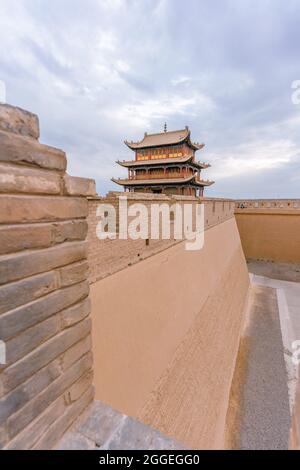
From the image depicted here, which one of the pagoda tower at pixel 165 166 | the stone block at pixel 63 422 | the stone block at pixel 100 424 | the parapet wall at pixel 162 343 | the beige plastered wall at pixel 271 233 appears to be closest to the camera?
the stone block at pixel 63 422

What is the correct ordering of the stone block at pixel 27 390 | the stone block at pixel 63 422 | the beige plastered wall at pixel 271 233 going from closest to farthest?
the stone block at pixel 27 390 < the stone block at pixel 63 422 < the beige plastered wall at pixel 271 233

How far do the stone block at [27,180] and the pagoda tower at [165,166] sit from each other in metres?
14.0

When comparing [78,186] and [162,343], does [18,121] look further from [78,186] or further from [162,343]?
[162,343]

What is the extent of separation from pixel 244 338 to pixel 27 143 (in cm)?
979

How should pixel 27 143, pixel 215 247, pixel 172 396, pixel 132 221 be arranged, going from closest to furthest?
1. pixel 27 143
2. pixel 172 396
3. pixel 132 221
4. pixel 215 247

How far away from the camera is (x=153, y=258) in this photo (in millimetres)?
5285

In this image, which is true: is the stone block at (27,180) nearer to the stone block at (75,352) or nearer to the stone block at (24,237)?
the stone block at (24,237)

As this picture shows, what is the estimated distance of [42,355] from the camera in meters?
1.15

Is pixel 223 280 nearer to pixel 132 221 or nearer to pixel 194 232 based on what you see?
pixel 194 232

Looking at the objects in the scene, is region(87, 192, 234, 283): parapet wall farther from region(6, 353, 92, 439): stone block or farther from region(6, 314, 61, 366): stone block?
region(6, 314, 61, 366): stone block

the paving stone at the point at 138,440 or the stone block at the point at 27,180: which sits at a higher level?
the stone block at the point at 27,180

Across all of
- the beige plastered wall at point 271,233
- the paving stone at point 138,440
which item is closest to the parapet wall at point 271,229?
the beige plastered wall at point 271,233

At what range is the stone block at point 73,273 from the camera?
127cm
